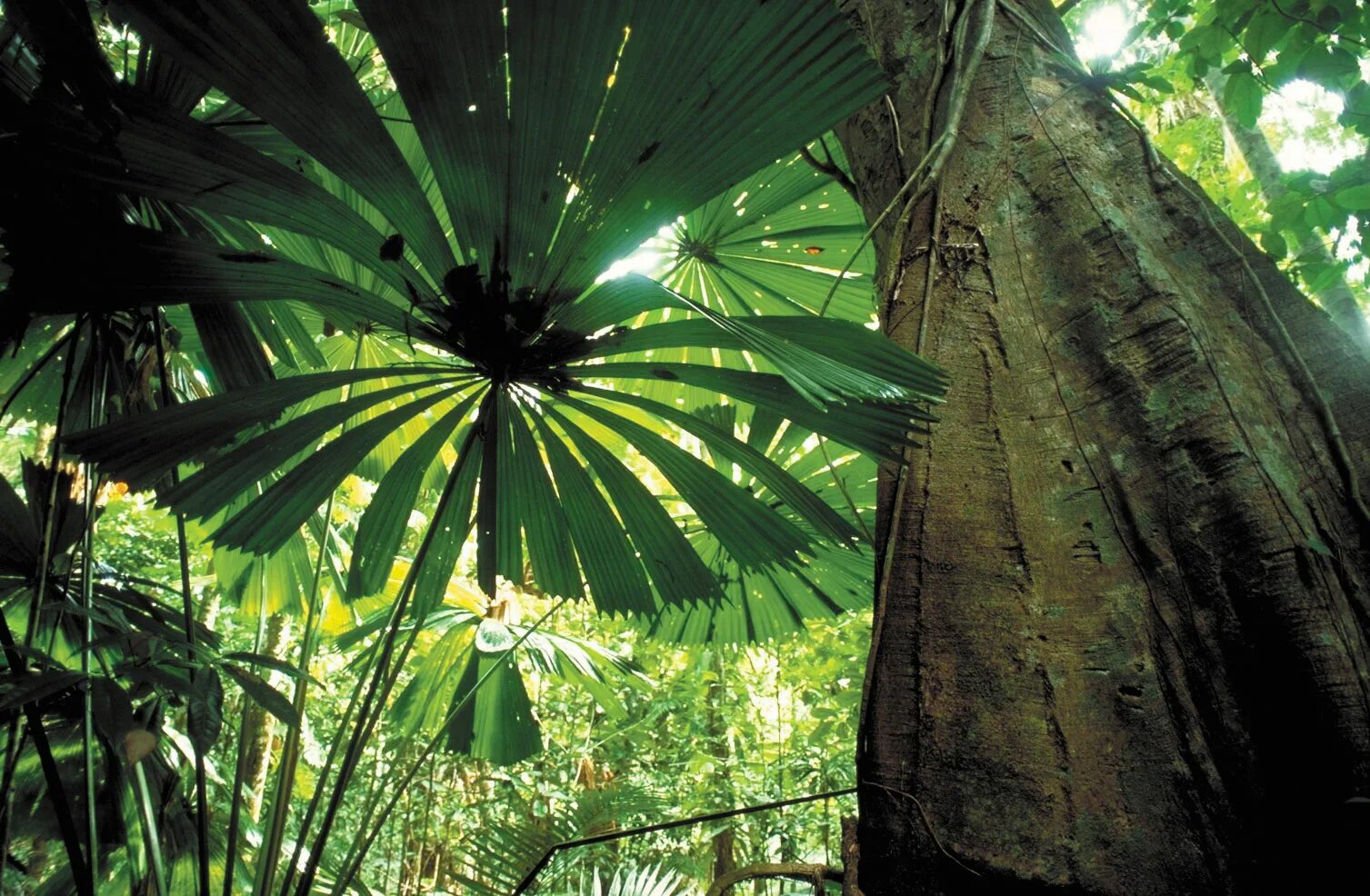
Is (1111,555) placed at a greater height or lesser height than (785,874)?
greater

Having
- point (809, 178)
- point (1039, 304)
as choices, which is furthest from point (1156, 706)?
point (809, 178)

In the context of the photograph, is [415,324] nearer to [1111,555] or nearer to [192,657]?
[192,657]

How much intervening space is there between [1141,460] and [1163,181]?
425 mm

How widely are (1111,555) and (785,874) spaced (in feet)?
2.16

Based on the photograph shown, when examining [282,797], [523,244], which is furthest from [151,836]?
[523,244]

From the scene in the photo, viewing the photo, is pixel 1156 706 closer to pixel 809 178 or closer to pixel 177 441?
pixel 177 441

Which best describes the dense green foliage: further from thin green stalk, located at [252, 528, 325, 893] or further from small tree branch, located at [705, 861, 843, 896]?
small tree branch, located at [705, 861, 843, 896]

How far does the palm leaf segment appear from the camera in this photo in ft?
3.19

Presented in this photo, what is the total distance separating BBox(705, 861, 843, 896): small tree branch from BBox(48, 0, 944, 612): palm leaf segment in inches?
24.1

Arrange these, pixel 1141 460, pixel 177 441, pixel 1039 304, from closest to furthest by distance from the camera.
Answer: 1. pixel 1141 460
2. pixel 1039 304
3. pixel 177 441

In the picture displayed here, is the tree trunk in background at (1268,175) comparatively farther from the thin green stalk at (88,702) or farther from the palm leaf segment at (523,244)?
the thin green stalk at (88,702)

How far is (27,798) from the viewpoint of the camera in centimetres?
185

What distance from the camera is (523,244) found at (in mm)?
1258

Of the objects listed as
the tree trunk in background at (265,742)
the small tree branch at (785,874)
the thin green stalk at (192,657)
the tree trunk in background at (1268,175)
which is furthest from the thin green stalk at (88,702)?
the tree trunk in background at (265,742)
